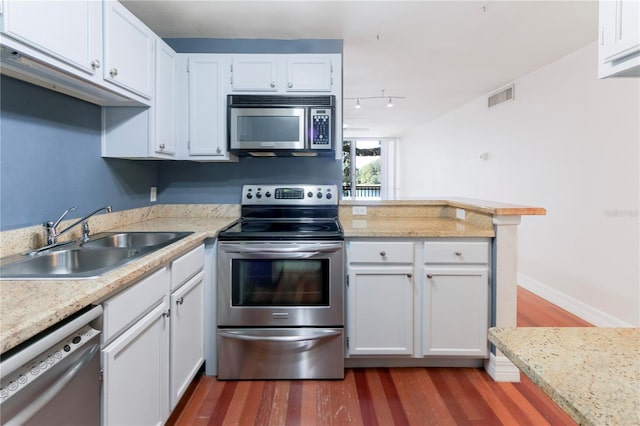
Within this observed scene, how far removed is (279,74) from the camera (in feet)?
8.09

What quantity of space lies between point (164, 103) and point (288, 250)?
4.13 ft

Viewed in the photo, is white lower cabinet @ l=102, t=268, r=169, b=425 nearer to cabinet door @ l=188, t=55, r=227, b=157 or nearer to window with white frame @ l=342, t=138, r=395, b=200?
cabinet door @ l=188, t=55, r=227, b=157

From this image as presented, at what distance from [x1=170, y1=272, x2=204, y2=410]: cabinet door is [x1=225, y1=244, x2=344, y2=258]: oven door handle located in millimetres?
250

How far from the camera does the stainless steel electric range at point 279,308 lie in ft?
6.82

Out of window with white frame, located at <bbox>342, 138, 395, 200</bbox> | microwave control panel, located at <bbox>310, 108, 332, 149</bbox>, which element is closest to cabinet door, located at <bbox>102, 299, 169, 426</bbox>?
microwave control panel, located at <bbox>310, 108, 332, 149</bbox>

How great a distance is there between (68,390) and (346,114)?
6180mm

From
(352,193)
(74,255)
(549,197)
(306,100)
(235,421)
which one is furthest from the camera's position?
(352,193)

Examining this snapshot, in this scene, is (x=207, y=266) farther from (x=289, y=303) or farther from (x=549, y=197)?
(x=549, y=197)

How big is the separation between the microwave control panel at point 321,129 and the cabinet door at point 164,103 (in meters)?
0.96

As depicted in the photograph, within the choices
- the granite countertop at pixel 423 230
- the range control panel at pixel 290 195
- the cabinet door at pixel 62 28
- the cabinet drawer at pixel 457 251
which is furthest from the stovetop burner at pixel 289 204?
the cabinet door at pixel 62 28

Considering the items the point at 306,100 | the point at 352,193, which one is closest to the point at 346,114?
the point at 352,193

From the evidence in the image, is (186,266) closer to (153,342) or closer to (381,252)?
(153,342)

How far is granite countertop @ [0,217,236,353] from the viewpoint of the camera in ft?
2.58

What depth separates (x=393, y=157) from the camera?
33.8 ft
